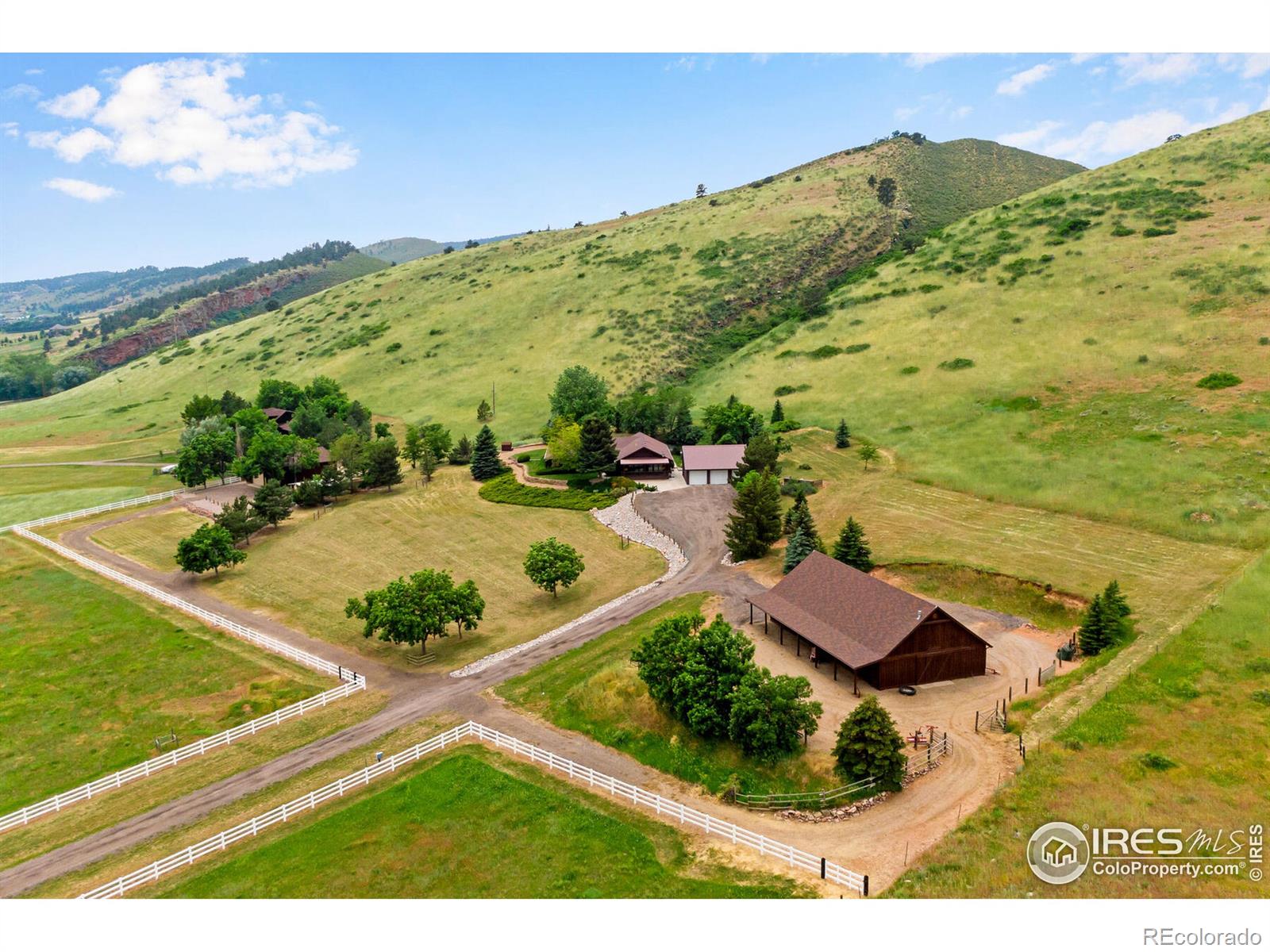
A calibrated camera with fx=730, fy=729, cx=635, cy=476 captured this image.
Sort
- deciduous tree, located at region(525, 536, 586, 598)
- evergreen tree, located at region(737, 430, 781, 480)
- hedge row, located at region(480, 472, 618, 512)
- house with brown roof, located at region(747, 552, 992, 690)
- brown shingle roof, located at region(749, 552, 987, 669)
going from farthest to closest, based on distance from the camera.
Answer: hedge row, located at region(480, 472, 618, 512) < evergreen tree, located at region(737, 430, 781, 480) < deciduous tree, located at region(525, 536, 586, 598) < brown shingle roof, located at region(749, 552, 987, 669) < house with brown roof, located at region(747, 552, 992, 690)

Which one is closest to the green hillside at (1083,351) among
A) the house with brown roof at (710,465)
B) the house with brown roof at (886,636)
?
the house with brown roof at (710,465)

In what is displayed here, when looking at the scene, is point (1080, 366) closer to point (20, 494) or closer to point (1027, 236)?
point (1027, 236)

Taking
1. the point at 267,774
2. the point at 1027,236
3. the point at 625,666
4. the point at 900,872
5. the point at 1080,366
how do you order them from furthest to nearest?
the point at 1027,236 < the point at 1080,366 < the point at 625,666 < the point at 267,774 < the point at 900,872

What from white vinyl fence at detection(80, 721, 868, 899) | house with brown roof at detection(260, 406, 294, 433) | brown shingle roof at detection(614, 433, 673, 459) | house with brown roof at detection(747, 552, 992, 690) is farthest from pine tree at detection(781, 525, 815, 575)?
house with brown roof at detection(260, 406, 294, 433)

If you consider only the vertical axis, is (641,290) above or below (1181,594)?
above

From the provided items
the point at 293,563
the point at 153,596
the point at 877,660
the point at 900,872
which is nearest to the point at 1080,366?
the point at 877,660

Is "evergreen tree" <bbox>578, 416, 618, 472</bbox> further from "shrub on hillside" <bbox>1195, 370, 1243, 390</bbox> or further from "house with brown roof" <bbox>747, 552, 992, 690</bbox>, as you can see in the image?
"shrub on hillside" <bbox>1195, 370, 1243, 390</bbox>

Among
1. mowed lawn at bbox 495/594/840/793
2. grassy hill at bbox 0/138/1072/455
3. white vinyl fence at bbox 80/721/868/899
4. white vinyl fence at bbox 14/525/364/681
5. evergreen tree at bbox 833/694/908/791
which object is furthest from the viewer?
grassy hill at bbox 0/138/1072/455
